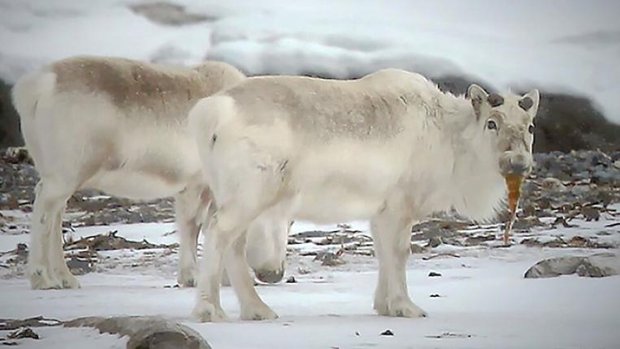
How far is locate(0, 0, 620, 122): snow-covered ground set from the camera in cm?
265

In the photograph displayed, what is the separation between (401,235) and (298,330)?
0.41m

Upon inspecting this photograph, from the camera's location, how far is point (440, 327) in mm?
2479

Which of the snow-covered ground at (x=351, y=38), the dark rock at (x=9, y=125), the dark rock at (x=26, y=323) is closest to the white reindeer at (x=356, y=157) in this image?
the snow-covered ground at (x=351, y=38)

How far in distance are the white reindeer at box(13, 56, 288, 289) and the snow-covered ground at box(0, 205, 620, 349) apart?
3.0 inches

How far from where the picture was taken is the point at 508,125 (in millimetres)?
2525

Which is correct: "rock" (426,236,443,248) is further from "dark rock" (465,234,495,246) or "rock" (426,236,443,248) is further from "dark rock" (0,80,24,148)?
"dark rock" (0,80,24,148)

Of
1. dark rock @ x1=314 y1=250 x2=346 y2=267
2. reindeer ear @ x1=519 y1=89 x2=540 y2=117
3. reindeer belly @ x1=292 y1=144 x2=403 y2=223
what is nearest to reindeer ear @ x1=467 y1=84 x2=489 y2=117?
reindeer ear @ x1=519 y1=89 x2=540 y2=117

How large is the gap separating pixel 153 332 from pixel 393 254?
0.71m

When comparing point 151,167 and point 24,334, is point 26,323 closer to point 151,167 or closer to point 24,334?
point 24,334

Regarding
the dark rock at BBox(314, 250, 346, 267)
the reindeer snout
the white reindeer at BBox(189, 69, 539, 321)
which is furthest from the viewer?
the dark rock at BBox(314, 250, 346, 267)

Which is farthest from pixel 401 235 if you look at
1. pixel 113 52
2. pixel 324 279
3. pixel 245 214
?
pixel 113 52

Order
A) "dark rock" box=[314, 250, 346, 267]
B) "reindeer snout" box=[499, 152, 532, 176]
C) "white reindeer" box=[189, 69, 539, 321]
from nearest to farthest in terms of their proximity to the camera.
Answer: "white reindeer" box=[189, 69, 539, 321] < "reindeer snout" box=[499, 152, 532, 176] < "dark rock" box=[314, 250, 346, 267]

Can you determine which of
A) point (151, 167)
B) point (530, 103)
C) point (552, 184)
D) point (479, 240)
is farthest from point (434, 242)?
point (151, 167)

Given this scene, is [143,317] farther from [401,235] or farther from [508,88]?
[508,88]
